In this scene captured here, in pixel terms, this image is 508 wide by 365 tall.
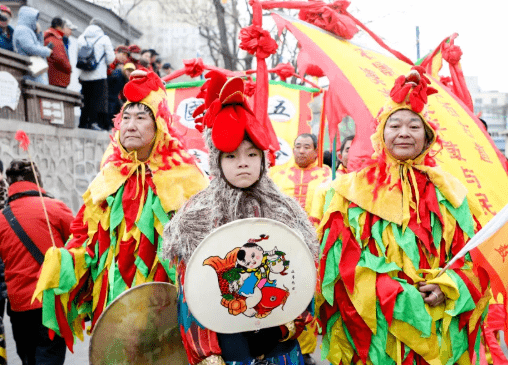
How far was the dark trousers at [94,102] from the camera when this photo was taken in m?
9.45

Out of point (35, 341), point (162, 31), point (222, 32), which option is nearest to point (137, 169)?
point (35, 341)

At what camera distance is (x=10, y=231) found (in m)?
3.75

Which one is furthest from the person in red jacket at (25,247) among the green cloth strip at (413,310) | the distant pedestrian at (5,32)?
the distant pedestrian at (5,32)

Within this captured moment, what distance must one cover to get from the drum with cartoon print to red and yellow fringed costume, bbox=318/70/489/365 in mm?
715

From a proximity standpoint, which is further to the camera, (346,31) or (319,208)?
(319,208)

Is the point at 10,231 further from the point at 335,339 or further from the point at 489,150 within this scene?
the point at 489,150

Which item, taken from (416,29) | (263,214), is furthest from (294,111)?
(416,29)

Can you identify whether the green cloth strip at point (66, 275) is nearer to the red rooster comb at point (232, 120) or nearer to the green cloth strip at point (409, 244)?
the red rooster comb at point (232, 120)

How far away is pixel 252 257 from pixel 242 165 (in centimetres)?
38

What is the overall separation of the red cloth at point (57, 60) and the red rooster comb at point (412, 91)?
6989 millimetres

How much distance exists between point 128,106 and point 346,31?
1.70 meters

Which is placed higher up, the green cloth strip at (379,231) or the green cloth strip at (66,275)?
the green cloth strip at (379,231)

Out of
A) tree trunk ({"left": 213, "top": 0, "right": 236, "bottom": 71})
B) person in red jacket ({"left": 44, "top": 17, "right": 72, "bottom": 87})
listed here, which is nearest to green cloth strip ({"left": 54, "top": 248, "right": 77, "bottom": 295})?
person in red jacket ({"left": 44, "top": 17, "right": 72, "bottom": 87})

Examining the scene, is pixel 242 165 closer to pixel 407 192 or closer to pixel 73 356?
pixel 407 192
